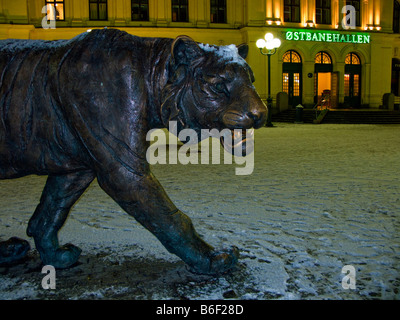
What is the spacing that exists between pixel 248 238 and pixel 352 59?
101 ft

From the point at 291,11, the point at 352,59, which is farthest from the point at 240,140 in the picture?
the point at 352,59

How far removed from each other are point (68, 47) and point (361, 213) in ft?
10.7

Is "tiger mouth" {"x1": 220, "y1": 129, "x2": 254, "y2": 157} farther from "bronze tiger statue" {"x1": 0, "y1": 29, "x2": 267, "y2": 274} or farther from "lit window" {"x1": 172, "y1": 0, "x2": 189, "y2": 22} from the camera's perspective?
"lit window" {"x1": 172, "y1": 0, "x2": 189, "y2": 22}

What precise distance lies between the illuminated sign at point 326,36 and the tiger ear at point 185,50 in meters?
28.6

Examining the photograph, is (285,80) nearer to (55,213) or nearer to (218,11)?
(218,11)

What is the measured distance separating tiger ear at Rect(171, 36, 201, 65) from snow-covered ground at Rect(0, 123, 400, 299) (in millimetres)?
1298

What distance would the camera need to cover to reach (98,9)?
91.4 ft

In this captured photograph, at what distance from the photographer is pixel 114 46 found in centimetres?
216

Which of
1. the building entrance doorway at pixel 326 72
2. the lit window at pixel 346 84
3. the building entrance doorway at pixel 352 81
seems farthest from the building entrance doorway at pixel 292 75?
the building entrance doorway at pixel 352 81

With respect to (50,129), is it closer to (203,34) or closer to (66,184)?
(66,184)

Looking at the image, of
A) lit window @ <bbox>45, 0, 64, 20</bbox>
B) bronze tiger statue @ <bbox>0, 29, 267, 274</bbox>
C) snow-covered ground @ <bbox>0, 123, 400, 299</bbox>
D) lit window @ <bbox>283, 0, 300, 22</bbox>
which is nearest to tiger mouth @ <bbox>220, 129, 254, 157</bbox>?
bronze tiger statue @ <bbox>0, 29, 267, 274</bbox>

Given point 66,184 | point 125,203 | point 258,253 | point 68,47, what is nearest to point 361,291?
point 258,253

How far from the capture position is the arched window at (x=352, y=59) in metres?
30.7

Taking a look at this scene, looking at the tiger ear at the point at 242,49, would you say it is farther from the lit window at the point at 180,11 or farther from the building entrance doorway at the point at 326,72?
the building entrance doorway at the point at 326,72
